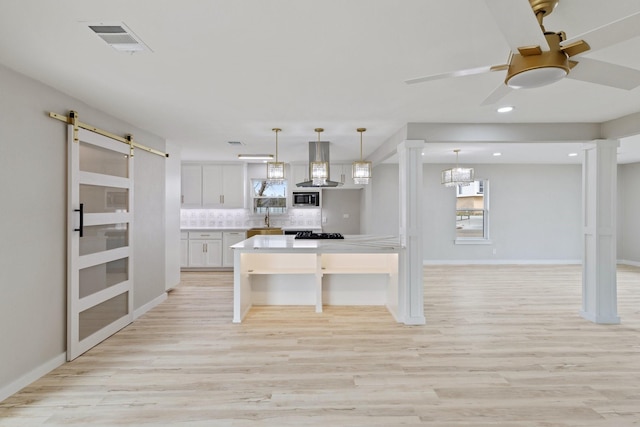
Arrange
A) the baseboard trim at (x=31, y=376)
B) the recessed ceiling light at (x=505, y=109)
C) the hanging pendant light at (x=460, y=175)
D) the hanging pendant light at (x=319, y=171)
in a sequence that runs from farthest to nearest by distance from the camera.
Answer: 1. the hanging pendant light at (x=460, y=175)
2. the hanging pendant light at (x=319, y=171)
3. the recessed ceiling light at (x=505, y=109)
4. the baseboard trim at (x=31, y=376)

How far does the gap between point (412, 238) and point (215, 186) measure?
4.85m

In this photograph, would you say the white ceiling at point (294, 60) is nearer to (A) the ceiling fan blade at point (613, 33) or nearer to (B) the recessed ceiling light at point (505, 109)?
(B) the recessed ceiling light at point (505, 109)

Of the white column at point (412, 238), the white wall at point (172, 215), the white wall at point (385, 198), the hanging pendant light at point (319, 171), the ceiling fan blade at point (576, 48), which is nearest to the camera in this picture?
the ceiling fan blade at point (576, 48)

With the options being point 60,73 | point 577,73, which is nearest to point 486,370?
point 577,73

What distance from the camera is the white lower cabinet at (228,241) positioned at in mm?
7039

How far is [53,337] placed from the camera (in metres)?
2.81

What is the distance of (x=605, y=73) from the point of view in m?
1.59

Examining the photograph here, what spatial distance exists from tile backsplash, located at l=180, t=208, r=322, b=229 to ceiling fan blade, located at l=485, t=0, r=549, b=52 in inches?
244

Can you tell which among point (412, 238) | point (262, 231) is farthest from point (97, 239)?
point (262, 231)

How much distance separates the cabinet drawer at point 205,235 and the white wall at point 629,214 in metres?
9.39

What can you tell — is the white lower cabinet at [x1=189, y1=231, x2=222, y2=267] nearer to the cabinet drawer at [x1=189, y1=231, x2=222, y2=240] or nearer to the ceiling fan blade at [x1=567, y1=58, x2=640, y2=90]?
the cabinet drawer at [x1=189, y1=231, x2=222, y2=240]

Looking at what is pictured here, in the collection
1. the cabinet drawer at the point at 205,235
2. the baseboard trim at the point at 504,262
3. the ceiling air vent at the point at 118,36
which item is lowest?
the baseboard trim at the point at 504,262

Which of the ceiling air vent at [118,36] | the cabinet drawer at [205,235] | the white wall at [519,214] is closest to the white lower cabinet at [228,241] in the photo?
the cabinet drawer at [205,235]

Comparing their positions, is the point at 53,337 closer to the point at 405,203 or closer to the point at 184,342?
the point at 184,342
